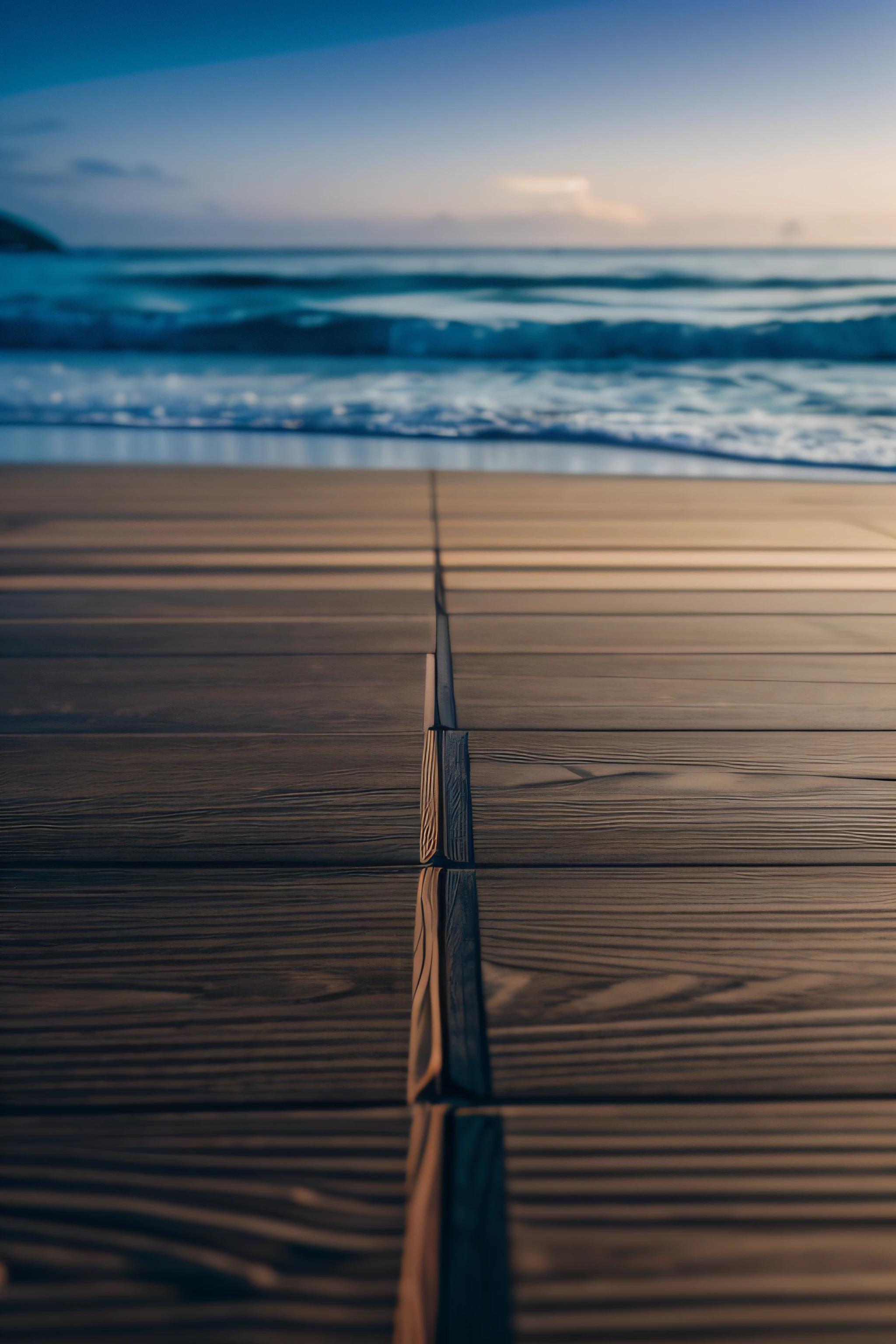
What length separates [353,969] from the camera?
0.40 m

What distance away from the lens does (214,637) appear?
876mm

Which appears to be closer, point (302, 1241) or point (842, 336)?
point (302, 1241)

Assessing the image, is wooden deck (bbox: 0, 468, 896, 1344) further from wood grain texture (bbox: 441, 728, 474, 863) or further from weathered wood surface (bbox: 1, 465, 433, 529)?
weathered wood surface (bbox: 1, 465, 433, 529)

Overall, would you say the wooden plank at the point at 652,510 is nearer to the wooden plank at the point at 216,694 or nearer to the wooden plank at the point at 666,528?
the wooden plank at the point at 666,528

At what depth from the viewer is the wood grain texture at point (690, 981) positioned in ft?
1.13

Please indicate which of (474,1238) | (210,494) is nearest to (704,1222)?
(474,1238)

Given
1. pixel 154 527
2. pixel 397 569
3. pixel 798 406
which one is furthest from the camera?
pixel 798 406

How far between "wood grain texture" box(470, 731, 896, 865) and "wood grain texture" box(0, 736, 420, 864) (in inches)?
2.5

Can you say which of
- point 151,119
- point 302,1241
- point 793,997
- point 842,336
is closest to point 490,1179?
point 302,1241

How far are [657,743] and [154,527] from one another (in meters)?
1.00

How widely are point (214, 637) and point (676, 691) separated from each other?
1.51 feet

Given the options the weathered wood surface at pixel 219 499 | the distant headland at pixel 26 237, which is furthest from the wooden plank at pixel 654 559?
the distant headland at pixel 26 237

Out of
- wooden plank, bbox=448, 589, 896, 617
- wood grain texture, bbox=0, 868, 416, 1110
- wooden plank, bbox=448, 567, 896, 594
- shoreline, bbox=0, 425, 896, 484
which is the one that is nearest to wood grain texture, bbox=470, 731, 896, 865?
wood grain texture, bbox=0, 868, 416, 1110

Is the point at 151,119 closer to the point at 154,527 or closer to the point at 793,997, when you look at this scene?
the point at 154,527
